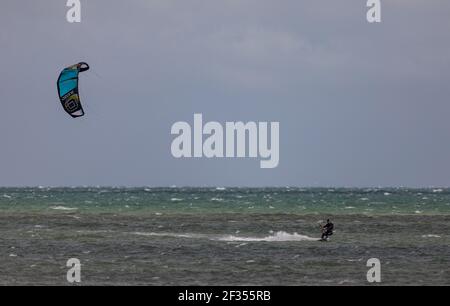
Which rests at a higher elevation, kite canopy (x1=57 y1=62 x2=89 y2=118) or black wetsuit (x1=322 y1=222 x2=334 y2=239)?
kite canopy (x1=57 y1=62 x2=89 y2=118)

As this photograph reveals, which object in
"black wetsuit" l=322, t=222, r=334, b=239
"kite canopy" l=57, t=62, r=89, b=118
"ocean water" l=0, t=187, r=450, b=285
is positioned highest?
"kite canopy" l=57, t=62, r=89, b=118

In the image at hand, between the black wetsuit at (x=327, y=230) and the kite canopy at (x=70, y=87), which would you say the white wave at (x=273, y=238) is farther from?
the kite canopy at (x=70, y=87)

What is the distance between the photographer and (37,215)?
7275cm

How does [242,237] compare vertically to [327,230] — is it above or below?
below

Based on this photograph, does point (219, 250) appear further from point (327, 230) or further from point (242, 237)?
point (242, 237)

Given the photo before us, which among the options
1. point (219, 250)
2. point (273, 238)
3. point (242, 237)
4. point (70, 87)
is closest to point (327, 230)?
point (273, 238)

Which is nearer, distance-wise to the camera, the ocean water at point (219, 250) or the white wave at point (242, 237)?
the ocean water at point (219, 250)

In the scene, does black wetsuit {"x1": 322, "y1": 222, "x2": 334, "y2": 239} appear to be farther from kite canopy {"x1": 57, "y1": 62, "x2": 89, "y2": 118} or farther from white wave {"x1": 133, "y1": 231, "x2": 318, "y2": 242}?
kite canopy {"x1": 57, "y1": 62, "x2": 89, "y2": 118}

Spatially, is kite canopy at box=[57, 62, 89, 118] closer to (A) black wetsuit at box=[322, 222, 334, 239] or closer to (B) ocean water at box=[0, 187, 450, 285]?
(B) ocean water at box=[0, 187, 450, 285]

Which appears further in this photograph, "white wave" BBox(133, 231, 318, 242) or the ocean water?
"white wave" BBox(133, 231, 318, 242)

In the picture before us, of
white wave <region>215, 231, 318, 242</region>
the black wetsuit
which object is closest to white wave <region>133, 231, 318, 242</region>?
white wave <region>215, 231, 318, 242</region>

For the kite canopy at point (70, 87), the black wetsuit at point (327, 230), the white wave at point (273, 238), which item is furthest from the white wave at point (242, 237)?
the kite canopy at point (70, 87)

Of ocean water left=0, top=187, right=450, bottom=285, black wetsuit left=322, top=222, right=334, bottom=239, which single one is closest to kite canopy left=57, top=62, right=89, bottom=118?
ocean water left=0, top=187, right=450, bottom=285
